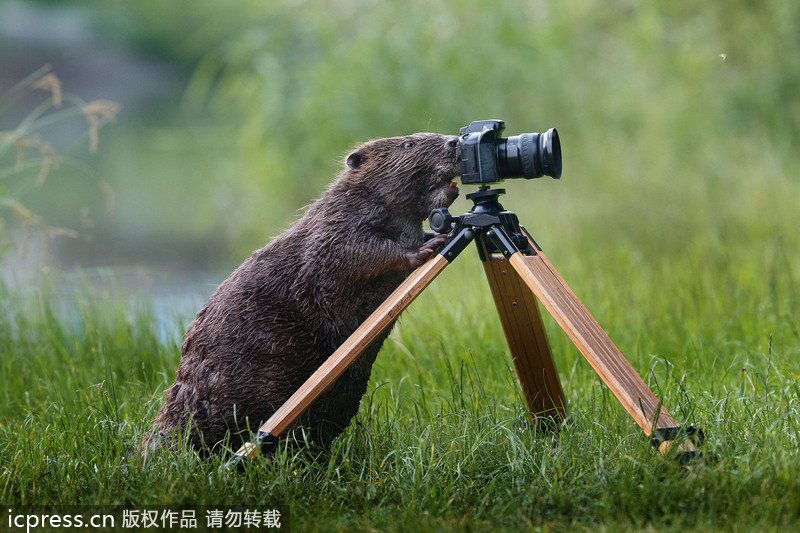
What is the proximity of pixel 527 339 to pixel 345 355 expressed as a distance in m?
0.79

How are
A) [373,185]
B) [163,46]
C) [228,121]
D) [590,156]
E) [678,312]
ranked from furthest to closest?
[163,46]
[228,121]
[590,156]
[678,312]
[373,185]

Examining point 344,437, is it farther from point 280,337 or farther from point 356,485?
point 280,337

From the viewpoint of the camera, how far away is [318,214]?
11.0 ft

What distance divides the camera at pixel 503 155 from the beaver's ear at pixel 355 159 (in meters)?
0.47

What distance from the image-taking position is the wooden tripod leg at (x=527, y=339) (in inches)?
128

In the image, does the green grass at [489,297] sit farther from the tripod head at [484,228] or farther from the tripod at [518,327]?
the tripod head at [484,228]

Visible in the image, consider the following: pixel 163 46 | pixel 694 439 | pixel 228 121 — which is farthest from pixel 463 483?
pixel 163 46

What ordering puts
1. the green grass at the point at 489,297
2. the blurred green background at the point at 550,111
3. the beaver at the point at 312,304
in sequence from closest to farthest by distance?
1. the green grass at the point at 489,297
2. the beaver at the point at 312,304
3. the blurred green background at the point at 550,111

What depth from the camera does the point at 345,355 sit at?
9.85 ft

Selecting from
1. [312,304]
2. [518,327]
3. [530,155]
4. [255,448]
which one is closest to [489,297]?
[518,327]

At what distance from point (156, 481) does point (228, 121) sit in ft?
46.3

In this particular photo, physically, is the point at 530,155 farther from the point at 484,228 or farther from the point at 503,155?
the point at 484,228

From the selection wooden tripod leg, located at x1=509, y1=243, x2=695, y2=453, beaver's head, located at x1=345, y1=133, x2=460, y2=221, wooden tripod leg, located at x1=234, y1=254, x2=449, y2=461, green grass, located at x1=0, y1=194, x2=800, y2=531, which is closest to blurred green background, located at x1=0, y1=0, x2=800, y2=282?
green grass, located at x1=0, y1=194, x2=800, y2=531

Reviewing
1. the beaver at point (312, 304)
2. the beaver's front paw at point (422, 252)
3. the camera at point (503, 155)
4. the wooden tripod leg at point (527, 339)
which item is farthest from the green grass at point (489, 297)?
the camera at point (503, 155)
